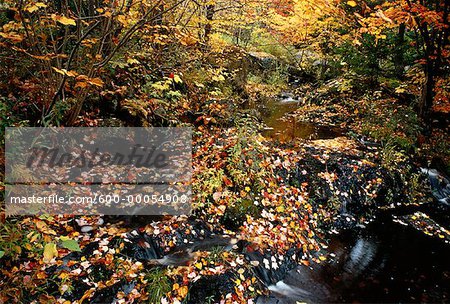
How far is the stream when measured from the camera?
4648mm

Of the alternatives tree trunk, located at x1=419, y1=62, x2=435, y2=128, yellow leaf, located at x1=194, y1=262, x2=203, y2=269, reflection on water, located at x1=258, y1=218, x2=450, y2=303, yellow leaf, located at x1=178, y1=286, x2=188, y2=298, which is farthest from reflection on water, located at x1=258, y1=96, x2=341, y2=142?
yellow leaf, located at x1=178, y1=286, x2=188, y2=298

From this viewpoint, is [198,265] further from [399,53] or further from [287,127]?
[399,53]

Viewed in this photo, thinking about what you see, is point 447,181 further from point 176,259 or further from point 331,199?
point 176,259

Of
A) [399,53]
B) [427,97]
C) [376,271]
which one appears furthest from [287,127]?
[376,271]

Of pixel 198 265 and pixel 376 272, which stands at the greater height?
pixel 198 265

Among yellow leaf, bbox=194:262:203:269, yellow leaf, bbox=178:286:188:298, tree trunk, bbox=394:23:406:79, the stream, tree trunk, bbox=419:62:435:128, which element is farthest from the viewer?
tree trunk, bbox=394:23:406:79

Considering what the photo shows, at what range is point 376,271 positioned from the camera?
5.27m

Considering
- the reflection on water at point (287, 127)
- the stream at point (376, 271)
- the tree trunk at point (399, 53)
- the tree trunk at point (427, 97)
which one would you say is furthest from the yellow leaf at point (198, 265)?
the tree trunk at point (399, 53)

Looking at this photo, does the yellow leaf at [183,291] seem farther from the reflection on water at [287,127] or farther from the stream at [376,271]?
the reflection on water at [287,127]

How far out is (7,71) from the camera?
18.8 ft

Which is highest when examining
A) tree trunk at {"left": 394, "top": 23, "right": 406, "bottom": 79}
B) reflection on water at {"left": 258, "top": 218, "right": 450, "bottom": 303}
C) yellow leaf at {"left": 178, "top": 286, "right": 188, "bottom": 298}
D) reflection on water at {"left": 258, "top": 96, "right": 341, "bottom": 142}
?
tree trunk at {"left": 394, "top": 23, "right": 406, "bottom": 79}

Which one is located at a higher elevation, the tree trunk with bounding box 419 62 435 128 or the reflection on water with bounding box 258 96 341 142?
the tree trunk with bounding box 419 62 435 128

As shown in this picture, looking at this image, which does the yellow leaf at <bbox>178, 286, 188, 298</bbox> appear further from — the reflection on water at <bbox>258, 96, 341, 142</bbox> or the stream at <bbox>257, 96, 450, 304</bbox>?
the reflection on water at <bbox>258, 96, 341, 142</bbox>

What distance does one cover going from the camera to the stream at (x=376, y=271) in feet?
15.3
